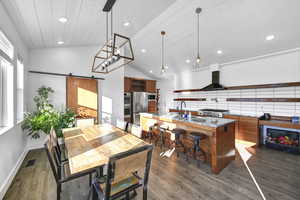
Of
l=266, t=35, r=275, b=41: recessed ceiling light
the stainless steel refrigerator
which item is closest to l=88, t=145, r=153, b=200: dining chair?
l=266, t=35, r=275, b=41: recessed ceiling light

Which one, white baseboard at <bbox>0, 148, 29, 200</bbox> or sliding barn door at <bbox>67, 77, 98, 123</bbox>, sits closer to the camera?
white baseboard at <bbox>0, 148, 29, 200</bbox>

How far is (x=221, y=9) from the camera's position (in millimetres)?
2590

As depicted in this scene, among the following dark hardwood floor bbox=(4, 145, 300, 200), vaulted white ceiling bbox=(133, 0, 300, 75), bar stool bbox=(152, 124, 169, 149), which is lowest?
dark hardwood floor bbox=(4, 145, 300, 200)

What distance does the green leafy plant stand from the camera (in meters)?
2.83

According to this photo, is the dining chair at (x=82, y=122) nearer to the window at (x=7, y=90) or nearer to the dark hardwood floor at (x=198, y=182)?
the dark hardwood floor at (x=198, y=182)

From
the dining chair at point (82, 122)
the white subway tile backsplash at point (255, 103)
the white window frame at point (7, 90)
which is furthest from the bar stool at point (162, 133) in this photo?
the white window frame at point (7, 90)

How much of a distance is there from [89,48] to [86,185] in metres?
3.73

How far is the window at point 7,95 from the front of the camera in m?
2.13

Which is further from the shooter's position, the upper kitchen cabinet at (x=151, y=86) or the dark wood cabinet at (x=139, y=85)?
the upper kitchen cabinet at (x=151, y=86)

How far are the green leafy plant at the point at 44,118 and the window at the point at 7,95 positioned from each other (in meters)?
0.60

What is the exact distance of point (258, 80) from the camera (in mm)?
3896

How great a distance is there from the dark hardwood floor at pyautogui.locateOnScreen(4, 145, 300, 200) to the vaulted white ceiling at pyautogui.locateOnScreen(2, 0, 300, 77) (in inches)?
103

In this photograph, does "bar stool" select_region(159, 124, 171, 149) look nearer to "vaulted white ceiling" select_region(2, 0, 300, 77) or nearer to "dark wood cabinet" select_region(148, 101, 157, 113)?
"vaulted white ceiling" select_region(2, 0, 300, 77)

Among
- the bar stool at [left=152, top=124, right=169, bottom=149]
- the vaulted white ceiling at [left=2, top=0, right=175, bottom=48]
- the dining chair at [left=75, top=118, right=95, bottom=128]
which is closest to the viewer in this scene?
the vaulted white ceiling at [left=2, top=0, right=175, bottom=48]
